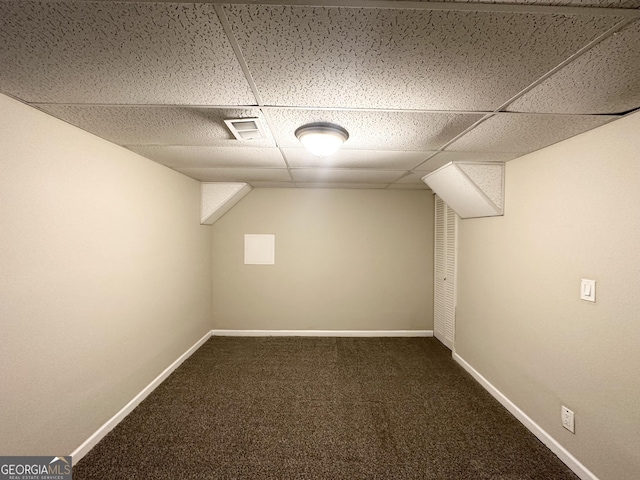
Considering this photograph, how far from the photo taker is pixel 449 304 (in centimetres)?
391

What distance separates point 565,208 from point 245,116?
7.01 ft

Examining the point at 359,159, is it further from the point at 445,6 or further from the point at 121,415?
the point at 121,415

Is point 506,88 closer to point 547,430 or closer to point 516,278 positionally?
point 516,278

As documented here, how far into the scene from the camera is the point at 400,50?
1058 millimetres

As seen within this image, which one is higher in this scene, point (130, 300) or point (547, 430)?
point (130, 300)

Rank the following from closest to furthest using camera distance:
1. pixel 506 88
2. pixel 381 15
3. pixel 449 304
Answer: pixel 381 15 → pixel 506 88 → pixel 449 304

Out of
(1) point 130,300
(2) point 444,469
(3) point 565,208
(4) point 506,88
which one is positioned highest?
(4) point 506,88

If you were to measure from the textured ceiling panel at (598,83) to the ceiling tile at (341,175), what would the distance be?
1.72 m

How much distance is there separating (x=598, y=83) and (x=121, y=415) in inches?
142

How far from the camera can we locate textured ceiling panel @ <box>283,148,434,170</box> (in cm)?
242

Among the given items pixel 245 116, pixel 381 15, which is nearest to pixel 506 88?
pixel 381 15

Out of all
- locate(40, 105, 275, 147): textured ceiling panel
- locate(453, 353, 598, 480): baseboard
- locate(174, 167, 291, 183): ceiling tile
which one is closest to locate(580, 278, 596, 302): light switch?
locate(453, 353, 598, 480): baseboard

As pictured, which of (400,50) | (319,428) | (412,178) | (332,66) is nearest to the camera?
(400,50)

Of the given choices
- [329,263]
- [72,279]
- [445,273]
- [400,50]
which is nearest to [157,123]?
[72,279]
